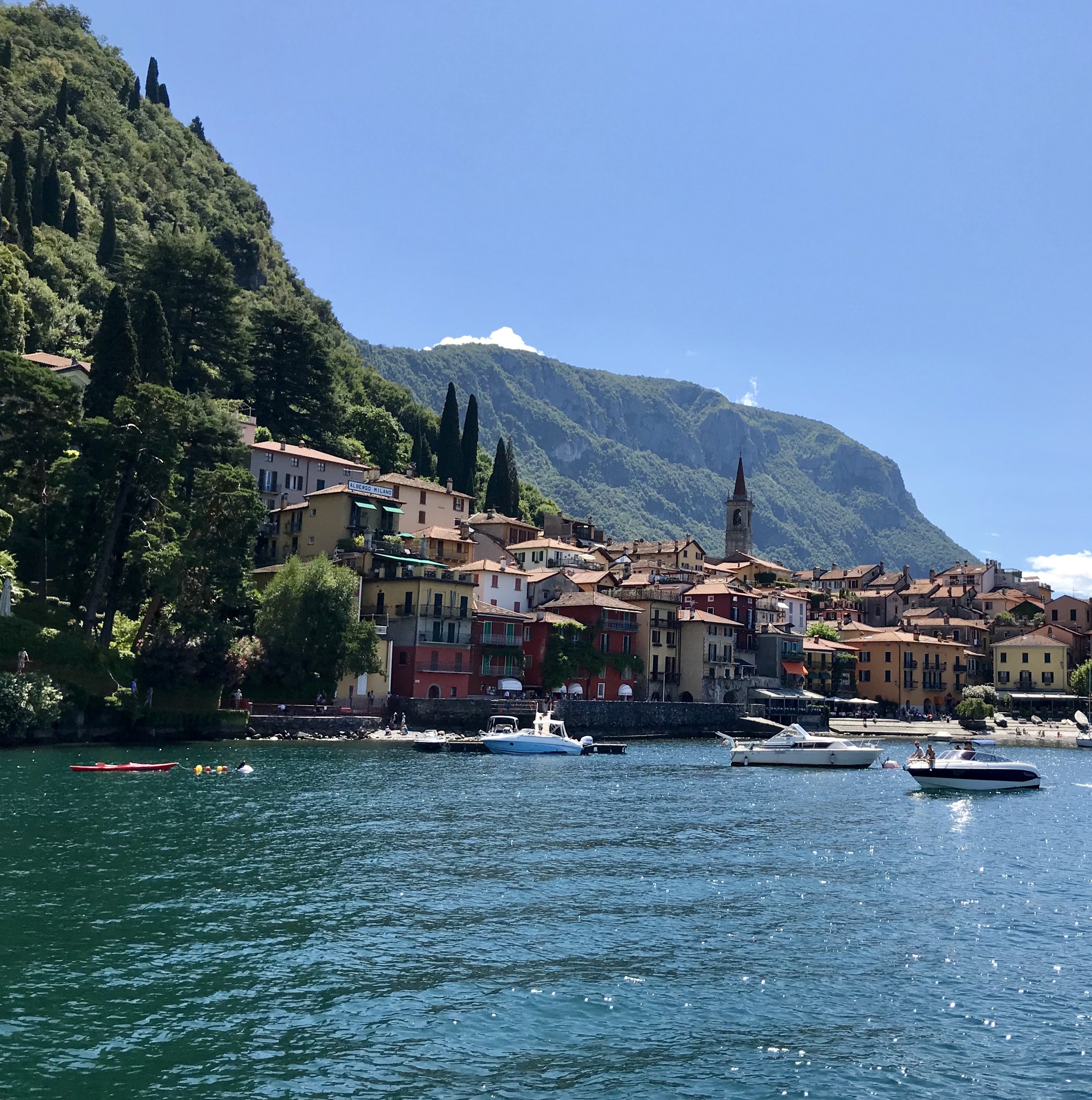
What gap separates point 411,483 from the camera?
3797 inches

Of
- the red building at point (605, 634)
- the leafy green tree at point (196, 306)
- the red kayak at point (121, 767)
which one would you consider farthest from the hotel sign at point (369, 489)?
the red kayak at point (121, 767)

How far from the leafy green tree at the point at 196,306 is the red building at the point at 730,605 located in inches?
1930

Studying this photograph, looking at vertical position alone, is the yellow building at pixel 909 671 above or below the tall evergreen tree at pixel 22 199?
below

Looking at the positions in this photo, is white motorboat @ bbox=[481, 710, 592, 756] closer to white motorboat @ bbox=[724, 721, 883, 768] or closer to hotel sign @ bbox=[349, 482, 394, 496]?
white motorboat @ bbox=[724, 721, 883, 768]

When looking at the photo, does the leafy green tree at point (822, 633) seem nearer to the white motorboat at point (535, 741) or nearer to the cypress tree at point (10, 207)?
the white motorboat at point (535, 741)

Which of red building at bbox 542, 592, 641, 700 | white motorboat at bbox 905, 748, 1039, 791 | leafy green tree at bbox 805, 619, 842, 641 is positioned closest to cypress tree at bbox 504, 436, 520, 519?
red building at bbox 542, 592, 641, 700

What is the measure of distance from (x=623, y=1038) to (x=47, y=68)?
168 m

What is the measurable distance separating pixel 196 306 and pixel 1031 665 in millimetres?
100446

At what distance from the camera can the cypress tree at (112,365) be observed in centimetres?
6988

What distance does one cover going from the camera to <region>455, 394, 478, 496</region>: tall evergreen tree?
413ft

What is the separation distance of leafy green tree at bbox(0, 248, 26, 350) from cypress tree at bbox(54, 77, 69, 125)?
67.5 metres

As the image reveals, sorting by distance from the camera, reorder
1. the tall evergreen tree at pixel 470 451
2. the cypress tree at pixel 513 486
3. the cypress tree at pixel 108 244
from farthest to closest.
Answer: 1. the cypress tree at pixel 513 486
2. the tall evergreen tree at pixel 470 451
3. the cypress tree at pixel 108 244

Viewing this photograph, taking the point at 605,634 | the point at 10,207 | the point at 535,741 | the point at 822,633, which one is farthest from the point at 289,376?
the point at 822,633

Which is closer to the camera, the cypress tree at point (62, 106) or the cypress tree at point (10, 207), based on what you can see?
the cypress tree at point (10, 207)
